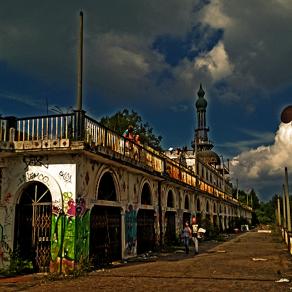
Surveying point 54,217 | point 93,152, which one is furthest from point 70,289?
point 93,152

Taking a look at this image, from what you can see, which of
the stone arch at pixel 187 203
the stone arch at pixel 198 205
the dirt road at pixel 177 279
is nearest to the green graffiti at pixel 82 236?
the dirt road at pixel 177 279

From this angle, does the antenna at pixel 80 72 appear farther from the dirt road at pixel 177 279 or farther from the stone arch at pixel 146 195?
the stone arch at pixel 146 195

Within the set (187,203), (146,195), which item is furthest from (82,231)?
(187,203)

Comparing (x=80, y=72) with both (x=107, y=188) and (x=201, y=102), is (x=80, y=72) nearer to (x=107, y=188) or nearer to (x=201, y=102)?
(x=107, y=188)

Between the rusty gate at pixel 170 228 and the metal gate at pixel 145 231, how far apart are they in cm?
273

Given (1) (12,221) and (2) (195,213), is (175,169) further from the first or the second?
(1) (12,221)

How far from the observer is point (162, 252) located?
69.2 feet

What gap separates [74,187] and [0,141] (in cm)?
298

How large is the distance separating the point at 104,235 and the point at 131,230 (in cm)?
245

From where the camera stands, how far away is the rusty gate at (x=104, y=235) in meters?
14.8

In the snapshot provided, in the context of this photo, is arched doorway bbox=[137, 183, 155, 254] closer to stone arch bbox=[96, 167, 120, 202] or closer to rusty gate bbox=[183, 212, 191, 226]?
stone arch bbox=[96, 167, 120, 202]

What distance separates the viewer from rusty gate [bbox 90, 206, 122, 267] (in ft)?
48.4

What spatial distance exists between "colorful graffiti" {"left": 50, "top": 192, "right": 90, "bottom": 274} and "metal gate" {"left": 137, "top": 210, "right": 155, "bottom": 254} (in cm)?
630

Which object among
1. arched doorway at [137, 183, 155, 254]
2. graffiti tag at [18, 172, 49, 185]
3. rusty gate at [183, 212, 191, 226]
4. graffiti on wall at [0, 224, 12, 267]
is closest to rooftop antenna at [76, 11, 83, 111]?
graffiti tag at [18, 172, 49, 185]
